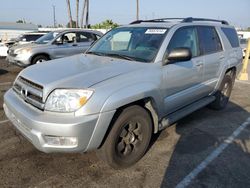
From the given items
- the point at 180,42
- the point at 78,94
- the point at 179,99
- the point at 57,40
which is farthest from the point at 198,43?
the point at 57,40

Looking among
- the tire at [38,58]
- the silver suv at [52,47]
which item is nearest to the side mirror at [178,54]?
the silver suv at [52,47]

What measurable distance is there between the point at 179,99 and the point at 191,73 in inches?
19.8

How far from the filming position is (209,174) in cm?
322

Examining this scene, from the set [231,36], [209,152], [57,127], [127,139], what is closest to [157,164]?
[127,139]

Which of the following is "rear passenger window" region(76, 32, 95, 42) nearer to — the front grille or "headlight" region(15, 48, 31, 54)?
"headlight" region(15, 48, 31, 54)

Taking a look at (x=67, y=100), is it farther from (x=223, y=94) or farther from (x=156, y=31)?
(x=223, y=94)

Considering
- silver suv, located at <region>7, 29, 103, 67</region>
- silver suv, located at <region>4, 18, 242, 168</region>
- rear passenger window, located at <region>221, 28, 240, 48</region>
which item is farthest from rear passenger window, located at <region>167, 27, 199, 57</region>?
silver suv, located at <region>7, 29, 103, 67</region>

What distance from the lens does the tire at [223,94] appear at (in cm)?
555

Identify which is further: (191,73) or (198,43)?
(198,43)

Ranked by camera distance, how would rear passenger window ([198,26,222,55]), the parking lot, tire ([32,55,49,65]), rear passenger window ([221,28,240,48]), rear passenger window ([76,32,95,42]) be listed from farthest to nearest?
rear passenger window ([76,32,95,42]) → tire ([32,55,49,65]) → rear passenger window ([221,28,240,48]) → rear passenger window ([198,26,222,55]) → the parking lot

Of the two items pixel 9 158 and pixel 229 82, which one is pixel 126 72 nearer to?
pixel 9 158

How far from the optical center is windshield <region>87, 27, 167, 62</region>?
146 inches

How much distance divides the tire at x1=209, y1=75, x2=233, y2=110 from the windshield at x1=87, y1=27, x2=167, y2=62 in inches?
91.7

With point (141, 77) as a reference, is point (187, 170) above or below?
below
